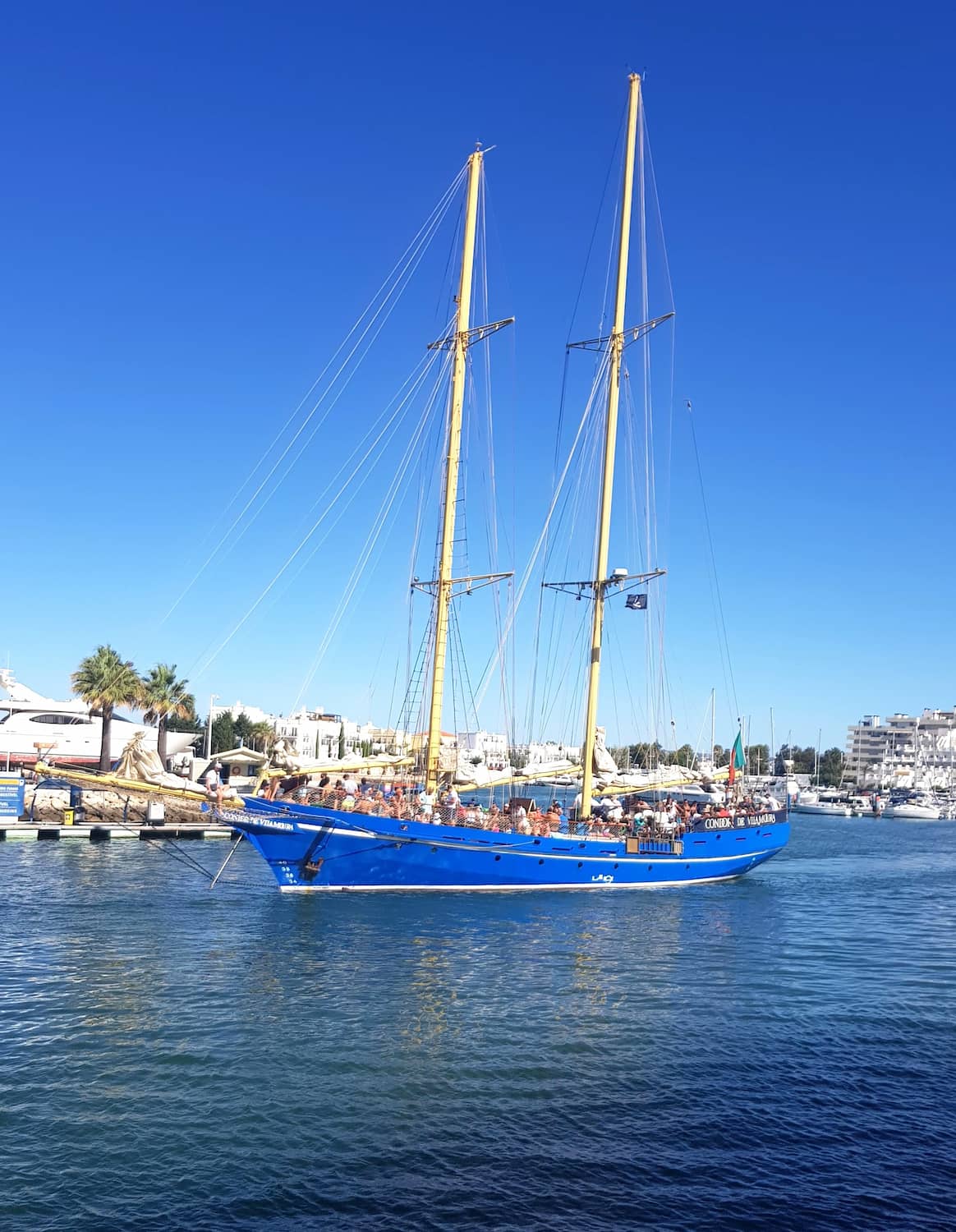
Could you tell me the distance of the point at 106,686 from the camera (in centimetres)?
7131

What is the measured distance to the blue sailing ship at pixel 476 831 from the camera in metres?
36.1

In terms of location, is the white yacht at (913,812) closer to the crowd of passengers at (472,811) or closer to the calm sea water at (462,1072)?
the crowd of passengers at (472,811)

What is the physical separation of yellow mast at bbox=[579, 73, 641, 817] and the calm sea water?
40.5ft

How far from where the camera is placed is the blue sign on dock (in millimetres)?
57031

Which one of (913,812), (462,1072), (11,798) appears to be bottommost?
(913,812)

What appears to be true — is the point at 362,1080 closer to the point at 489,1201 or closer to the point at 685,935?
the point at 489,1201

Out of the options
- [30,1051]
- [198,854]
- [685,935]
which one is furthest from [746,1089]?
[198,854]

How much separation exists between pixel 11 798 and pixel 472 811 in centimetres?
3252

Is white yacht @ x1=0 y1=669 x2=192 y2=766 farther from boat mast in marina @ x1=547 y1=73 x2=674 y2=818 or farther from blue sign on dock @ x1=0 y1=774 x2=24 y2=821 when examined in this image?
boat mast in marina @ x1=547 y1=73 x2=674 y2=818

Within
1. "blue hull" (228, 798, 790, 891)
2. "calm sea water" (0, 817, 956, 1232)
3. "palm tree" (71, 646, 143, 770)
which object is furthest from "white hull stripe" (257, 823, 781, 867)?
"palm tree" (71, 646, 143, 770)

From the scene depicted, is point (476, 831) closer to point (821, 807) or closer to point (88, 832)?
point (88, 832)

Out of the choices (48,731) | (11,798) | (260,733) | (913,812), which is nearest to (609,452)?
(11,798)

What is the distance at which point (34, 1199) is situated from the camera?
→ 1234cm

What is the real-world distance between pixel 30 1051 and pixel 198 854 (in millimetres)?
36732
